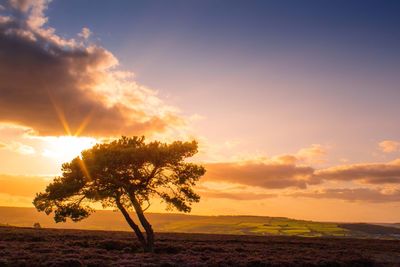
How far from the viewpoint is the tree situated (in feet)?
123

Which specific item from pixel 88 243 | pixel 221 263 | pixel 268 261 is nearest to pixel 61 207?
pixel 88 243

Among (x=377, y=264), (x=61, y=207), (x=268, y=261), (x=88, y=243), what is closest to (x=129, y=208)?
(x=61, y=207)

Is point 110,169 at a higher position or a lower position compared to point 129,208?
higher

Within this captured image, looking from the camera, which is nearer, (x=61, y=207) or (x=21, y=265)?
(x=21, y=265)

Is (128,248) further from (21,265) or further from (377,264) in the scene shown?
(377,264)

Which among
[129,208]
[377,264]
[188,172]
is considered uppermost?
[188,172]

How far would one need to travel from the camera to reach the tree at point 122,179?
37406 millimetres

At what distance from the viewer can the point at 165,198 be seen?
3934 cm

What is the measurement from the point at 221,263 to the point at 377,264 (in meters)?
15.4

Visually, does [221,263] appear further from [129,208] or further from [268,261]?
[129,208]

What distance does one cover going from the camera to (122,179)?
38719mm

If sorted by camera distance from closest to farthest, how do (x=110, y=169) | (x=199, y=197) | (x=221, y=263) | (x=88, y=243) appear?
(x=221, y=263)
(x=110, y=169)
(x=199, y=197)
(x=88, y=243)

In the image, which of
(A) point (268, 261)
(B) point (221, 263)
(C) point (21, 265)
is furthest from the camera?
(A) point (268, 261)

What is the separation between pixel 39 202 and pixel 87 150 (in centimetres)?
614
